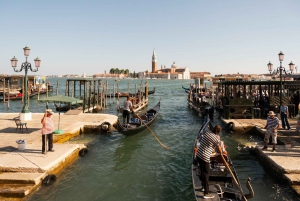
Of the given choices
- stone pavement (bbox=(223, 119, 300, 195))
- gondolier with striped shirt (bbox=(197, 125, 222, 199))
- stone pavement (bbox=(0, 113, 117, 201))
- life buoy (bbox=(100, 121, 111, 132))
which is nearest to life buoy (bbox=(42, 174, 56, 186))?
stone pavement (bbox=(0, 113, 117, 201))

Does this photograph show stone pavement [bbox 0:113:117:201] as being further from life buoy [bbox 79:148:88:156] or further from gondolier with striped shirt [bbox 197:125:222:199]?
gondolier with striped shirt [bbox 197:125:222:199]

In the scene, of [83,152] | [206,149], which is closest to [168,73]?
[83,152]

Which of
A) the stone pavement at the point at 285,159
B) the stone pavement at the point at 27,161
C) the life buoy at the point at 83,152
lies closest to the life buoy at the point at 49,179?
the stone pavement at the point at 27,161

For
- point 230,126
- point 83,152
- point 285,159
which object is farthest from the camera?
point 230,126

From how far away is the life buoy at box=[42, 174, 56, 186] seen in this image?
612cm

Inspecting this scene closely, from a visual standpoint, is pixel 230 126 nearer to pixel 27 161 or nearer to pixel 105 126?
pixel 105 126

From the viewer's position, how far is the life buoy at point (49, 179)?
6125mm

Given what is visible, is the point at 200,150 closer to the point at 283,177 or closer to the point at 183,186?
the point at 183,186

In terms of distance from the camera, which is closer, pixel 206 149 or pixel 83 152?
pixel 206 149

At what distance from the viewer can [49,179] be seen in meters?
6.25

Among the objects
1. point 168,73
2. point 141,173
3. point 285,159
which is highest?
point 168,73

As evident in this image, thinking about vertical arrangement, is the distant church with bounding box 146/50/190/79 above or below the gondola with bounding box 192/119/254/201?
above

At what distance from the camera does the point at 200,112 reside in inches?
761

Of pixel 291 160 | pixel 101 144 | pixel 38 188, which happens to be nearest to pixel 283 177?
pixel 291 160
